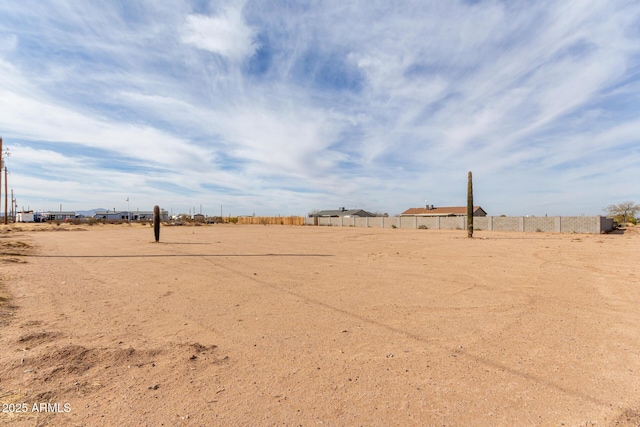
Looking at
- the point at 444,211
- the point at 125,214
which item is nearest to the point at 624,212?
the point at 444,211

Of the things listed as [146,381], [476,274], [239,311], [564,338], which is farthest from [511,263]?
[146,381]

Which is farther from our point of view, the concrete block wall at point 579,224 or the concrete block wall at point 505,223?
the concrete block wall at point 505,223

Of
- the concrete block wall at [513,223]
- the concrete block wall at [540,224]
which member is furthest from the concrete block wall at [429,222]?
the concrete block wall at [540,224]

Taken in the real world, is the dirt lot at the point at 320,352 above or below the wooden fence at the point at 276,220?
below

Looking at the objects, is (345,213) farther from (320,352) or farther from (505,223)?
(320,352)

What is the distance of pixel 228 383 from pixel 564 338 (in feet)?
15.0

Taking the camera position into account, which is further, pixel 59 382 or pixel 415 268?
pixel 415 268

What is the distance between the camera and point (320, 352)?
4.12 metres

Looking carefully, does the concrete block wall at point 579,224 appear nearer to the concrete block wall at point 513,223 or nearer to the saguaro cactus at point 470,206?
the concrete block wall at point 513,223

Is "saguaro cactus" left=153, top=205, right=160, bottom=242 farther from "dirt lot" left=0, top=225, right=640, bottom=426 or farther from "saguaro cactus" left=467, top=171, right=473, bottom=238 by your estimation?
"saguaro cactus" left=467, top=171, right=473, bottom=238

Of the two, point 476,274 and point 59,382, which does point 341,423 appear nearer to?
point 59,382

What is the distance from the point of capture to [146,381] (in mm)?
3342

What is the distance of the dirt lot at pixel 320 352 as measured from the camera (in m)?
2.88

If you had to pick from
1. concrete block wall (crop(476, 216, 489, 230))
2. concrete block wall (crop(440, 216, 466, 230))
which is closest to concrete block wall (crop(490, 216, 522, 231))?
concrete block wall (crop(476, 216, 489, 230))
